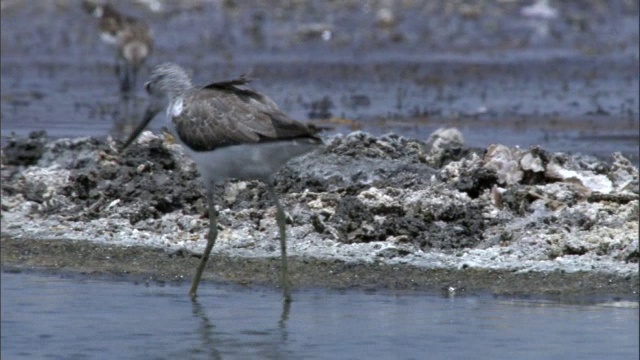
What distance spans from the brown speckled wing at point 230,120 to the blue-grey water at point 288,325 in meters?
0.97

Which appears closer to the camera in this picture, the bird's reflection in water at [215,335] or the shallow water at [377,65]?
the bird's reflection in water at [215,335]

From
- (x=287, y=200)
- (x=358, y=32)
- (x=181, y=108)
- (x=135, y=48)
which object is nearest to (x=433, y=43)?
(x=358, y=32)

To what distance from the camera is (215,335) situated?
876 cm

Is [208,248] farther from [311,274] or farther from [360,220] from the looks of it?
[360,220]

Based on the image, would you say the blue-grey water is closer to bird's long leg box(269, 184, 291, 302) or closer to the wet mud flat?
bird's long leg box(269, 184, 291, 302)

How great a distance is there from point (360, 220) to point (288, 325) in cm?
205

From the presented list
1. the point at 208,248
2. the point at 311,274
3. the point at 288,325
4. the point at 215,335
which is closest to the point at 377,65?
the point at 311,274

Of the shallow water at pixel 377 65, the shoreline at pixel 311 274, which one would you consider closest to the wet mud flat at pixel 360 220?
the shoreline at pixel 311 274

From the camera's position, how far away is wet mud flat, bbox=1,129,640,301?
10172 millimetres

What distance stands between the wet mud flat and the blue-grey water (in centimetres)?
43

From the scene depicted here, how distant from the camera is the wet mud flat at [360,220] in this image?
10172mm

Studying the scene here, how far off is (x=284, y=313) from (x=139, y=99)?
12.8 meters

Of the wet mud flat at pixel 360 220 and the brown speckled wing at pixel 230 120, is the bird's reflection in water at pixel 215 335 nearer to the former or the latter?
the wet mud flat at pixel 360 220

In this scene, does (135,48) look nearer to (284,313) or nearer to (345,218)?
(345,218)
